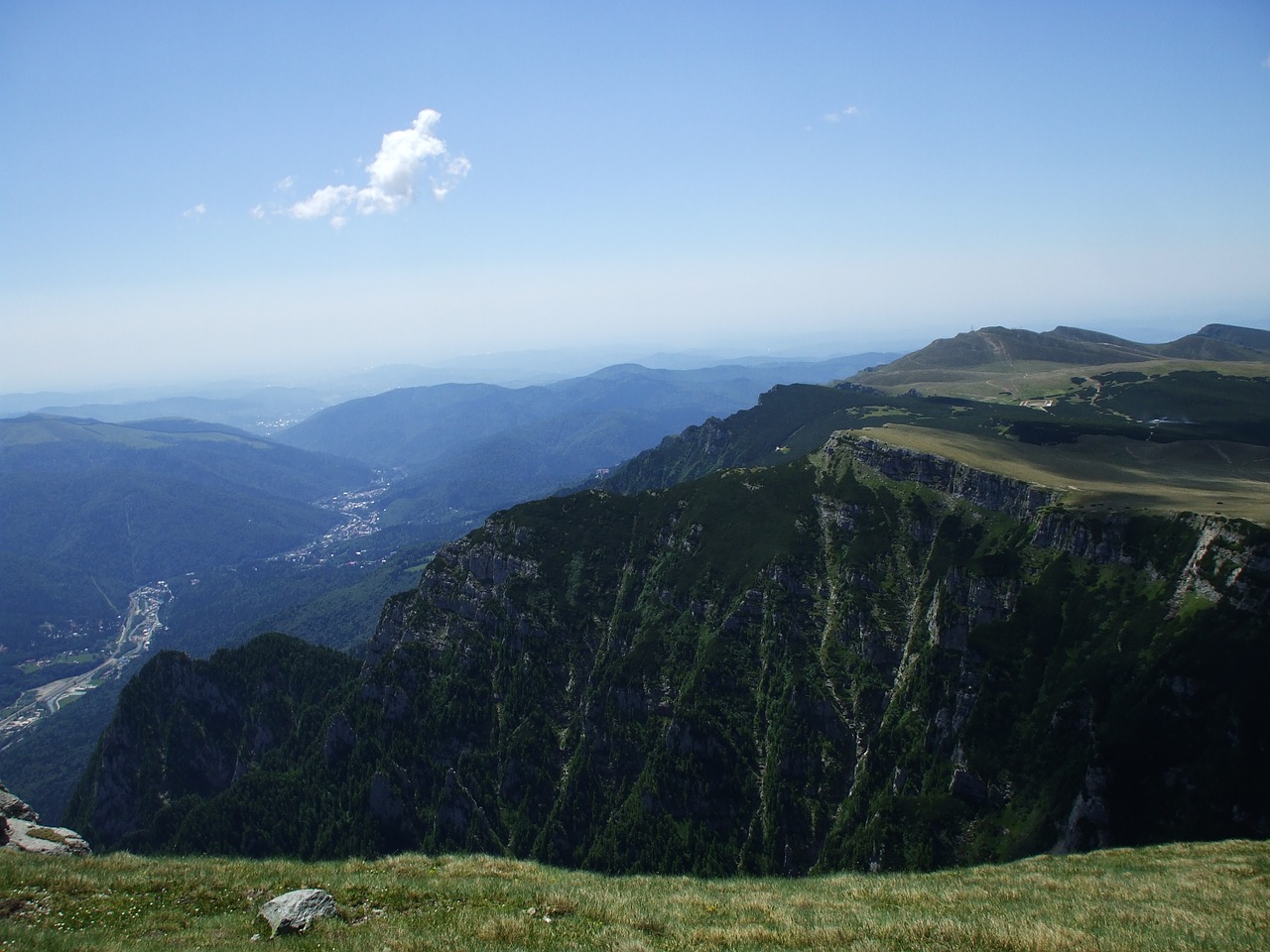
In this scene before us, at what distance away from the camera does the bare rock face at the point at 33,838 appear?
3525 cm

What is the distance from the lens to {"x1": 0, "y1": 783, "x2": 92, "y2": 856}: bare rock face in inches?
1388

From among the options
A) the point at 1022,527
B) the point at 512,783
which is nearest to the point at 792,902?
the point at 1022,527

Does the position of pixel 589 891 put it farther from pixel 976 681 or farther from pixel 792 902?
pixel 976 681

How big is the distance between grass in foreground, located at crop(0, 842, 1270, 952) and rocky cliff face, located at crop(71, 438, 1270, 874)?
277 ft

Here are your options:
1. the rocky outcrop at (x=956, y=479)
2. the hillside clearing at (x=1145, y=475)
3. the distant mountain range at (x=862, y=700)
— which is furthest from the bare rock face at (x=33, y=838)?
the rocky outcrop at (x=956, y=479)

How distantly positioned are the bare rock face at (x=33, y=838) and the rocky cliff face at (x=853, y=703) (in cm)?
11701

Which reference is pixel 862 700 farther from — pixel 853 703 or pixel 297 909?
pixel 297 909

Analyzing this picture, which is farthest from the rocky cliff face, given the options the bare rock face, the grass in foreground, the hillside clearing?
the bare rock face

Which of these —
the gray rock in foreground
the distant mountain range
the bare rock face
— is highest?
the gray rock in foreground

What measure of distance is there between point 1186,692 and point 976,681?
33470 mm

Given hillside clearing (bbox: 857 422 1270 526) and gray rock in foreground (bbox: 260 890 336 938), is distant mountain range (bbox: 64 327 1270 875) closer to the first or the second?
hillside clearing (bbox: 857 422 1270 526)

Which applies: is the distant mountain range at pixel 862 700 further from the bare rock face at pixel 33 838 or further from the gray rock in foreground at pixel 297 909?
the bare rock face at pixel 33 838

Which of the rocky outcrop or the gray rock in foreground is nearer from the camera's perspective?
the gray rock in foreground

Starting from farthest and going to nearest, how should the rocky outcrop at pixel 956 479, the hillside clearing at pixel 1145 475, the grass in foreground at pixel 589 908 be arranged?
the rocky outcrop at pixel 956 479 → the hillside clearing at pixel 1145 475 → the grass in foreground at pixel 589 908
